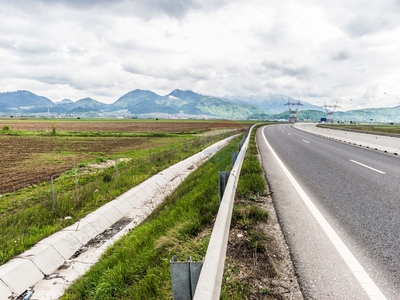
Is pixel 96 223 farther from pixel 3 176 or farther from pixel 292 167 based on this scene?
pixel 3 176

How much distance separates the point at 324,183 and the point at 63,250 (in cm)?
704

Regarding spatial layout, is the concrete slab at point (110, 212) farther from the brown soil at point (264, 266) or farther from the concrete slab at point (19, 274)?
the brown soil at point (264, 266)

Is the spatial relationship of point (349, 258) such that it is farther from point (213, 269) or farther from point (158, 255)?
point (158, 255)

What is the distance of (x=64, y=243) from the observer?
21.6ft

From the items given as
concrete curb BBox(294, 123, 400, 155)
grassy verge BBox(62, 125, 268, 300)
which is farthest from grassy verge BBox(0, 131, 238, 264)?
concrete curb BBox(294, 123, 400, 155)

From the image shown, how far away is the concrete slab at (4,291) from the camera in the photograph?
4.80 meters

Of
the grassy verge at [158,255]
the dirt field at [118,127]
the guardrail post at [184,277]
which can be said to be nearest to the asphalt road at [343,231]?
the grassy verge at [158,255]

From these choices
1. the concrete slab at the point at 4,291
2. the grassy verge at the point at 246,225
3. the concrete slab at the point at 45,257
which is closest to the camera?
the grassy verge at the point at 246,225

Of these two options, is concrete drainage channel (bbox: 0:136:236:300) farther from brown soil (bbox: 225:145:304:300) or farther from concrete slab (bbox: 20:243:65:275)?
brown soil (bbox: 225:145:304:300)

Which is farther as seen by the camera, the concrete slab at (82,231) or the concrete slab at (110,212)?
the concrete slab at (110,212)

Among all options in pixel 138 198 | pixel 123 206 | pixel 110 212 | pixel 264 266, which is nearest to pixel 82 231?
pixel 110 212

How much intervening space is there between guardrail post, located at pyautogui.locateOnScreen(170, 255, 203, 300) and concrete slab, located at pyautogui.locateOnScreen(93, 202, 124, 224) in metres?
7.11

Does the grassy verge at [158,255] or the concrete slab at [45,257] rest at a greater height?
the grassy verge at [158,255]

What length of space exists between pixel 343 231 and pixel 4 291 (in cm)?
602
